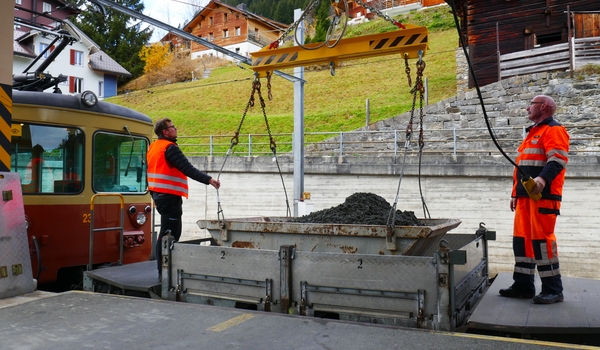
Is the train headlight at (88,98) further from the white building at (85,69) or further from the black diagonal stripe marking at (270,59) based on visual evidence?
the white building at (85,69)

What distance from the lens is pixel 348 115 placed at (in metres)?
23.7

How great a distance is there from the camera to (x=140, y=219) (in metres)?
7.21

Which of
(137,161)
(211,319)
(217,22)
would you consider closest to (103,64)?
(217,22)

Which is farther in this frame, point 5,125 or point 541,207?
point 5,125

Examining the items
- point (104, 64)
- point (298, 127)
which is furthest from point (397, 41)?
point (104, 64)

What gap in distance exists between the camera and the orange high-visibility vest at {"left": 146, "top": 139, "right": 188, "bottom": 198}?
5707 mm

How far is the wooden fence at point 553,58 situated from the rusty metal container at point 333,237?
14.4 metres

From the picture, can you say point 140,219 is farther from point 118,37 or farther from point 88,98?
point 118,37

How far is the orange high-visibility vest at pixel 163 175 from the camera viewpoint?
5.71 metres

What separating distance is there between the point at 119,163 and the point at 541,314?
5527mm

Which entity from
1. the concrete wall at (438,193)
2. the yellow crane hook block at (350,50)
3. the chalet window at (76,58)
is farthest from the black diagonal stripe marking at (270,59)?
the chalet window at (76,58)

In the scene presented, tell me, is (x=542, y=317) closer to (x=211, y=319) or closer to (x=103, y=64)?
(x=211, y=319)

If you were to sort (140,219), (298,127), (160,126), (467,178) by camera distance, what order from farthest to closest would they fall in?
(467,178) → (298,127) → (140,219) → (160,126)

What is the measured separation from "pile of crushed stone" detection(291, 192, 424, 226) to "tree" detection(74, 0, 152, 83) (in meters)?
51.5
